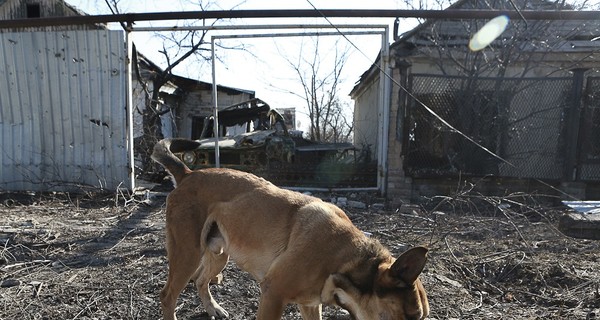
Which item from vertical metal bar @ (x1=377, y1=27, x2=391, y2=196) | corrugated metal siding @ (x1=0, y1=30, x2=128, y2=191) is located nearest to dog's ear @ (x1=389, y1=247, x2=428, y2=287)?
vertical metal bar @ (x1=377, y1=27, x2=391, y2=196)

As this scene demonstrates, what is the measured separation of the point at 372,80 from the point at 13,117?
35.7 feet

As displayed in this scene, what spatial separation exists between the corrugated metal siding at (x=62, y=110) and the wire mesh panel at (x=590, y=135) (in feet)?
29.5

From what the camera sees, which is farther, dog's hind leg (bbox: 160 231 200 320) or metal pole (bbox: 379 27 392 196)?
metal pole (bbox: 379 27 392 196)

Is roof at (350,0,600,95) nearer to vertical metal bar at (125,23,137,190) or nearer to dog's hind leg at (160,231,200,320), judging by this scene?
vertical metal bar at (125,23,137,190)

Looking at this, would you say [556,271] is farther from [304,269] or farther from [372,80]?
[372,80]

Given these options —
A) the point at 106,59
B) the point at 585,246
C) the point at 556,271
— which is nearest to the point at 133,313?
the point at 556,271

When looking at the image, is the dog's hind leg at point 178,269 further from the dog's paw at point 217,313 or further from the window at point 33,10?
the window at point 33,10

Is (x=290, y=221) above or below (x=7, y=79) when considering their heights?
below

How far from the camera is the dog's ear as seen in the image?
207cm

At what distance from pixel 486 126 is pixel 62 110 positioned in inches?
342

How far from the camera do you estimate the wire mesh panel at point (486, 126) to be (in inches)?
329

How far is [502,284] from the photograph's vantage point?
410 cm

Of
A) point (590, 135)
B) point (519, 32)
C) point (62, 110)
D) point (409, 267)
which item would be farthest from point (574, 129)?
point (62, 110)

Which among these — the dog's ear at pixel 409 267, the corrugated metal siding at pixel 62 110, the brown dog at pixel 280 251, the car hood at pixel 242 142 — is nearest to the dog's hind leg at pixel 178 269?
the brown dog at pixel 280 251
